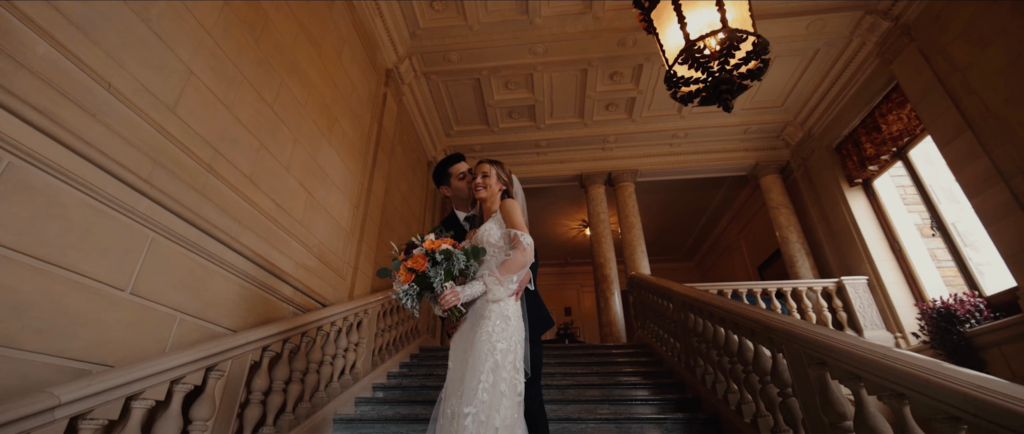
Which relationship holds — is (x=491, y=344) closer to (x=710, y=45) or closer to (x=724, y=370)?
(x=724, y=370)

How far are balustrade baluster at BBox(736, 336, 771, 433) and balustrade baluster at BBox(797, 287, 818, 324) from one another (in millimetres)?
4229

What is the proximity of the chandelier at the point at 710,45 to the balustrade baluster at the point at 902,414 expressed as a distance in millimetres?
1993

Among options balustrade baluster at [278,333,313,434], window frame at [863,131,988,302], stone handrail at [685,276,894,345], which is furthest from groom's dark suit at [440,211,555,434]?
window frame at [863,131,988,302]

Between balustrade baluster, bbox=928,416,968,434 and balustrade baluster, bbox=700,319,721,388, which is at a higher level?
balustrade baluster, bbox=700,319,721,388

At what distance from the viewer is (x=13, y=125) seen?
1.50 meters

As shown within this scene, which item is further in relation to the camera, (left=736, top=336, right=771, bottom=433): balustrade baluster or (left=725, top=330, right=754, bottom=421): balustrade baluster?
(left=725, top=330, right=754, bottom=421): balustrade baluster

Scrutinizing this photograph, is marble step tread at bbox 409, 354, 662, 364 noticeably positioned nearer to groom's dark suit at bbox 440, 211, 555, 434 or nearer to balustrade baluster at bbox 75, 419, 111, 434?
groom's dark suit at bbox 440, 211, 555, 434

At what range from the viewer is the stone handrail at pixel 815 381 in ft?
3.89

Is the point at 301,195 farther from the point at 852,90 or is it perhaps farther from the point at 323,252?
the point at 852,90

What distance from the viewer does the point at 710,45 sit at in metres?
2.92

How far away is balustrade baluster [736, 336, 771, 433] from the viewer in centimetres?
227

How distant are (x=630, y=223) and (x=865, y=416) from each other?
245 inches

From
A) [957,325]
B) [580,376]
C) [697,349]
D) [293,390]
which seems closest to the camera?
[293,390]

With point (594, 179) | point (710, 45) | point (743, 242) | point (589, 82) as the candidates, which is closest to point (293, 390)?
point (710, 45)
